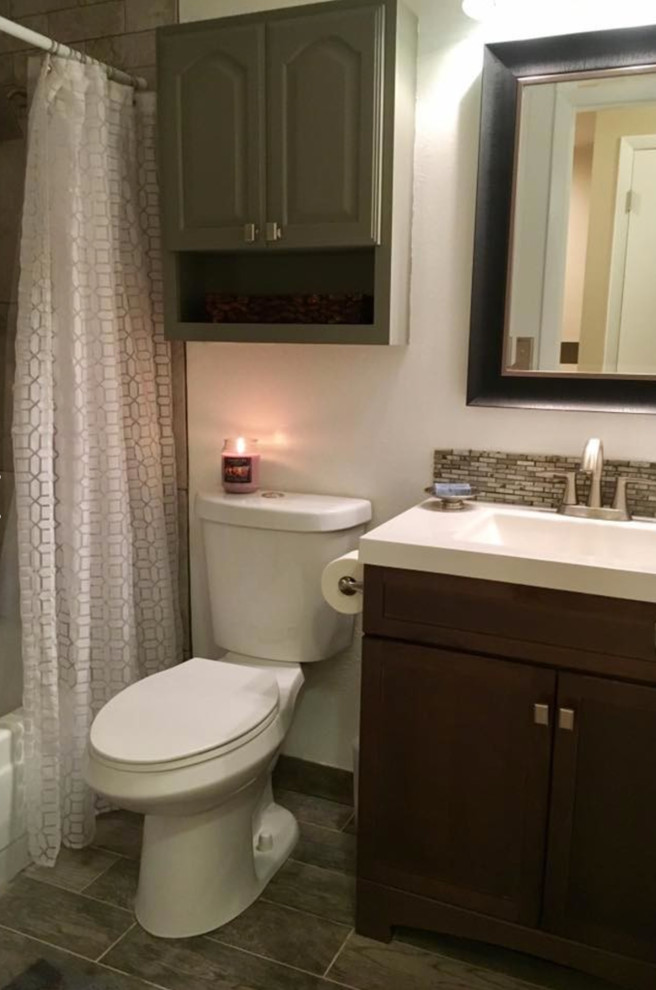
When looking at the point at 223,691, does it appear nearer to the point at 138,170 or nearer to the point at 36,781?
the point at 36,781

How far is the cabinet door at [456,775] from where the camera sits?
1.61m

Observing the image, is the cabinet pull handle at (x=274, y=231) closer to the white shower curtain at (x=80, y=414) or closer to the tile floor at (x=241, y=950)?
the white shower curtain at (x=80, y=414)

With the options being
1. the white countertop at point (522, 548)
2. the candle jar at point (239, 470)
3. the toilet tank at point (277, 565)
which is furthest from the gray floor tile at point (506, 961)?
the candle jar at point (239, 470)

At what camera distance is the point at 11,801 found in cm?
201

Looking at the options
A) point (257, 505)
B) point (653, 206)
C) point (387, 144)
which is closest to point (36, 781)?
point (257, 505)

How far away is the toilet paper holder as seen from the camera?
1755 mm

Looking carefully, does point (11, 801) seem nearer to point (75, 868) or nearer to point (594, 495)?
point (75, 868)

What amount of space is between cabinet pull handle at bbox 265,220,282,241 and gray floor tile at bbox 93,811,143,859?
1520 millimetres

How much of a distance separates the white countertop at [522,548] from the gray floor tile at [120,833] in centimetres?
106

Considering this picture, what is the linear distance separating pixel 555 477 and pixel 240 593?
0.82 meters

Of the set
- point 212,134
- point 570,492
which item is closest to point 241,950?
point 570,492

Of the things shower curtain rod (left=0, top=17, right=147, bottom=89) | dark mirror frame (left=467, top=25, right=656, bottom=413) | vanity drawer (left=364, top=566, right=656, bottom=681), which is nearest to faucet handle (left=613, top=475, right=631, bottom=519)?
dark mirror frame (left=467, top=25, right=656, bottom=413)

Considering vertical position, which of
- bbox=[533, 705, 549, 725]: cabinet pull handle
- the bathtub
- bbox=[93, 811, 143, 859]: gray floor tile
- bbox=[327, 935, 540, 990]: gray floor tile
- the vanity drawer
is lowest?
bbox=[327, 935, 540, 990]: gray floor tile

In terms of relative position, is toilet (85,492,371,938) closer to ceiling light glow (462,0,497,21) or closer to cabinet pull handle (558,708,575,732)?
cabinet pull handle (558,708,575,732)
